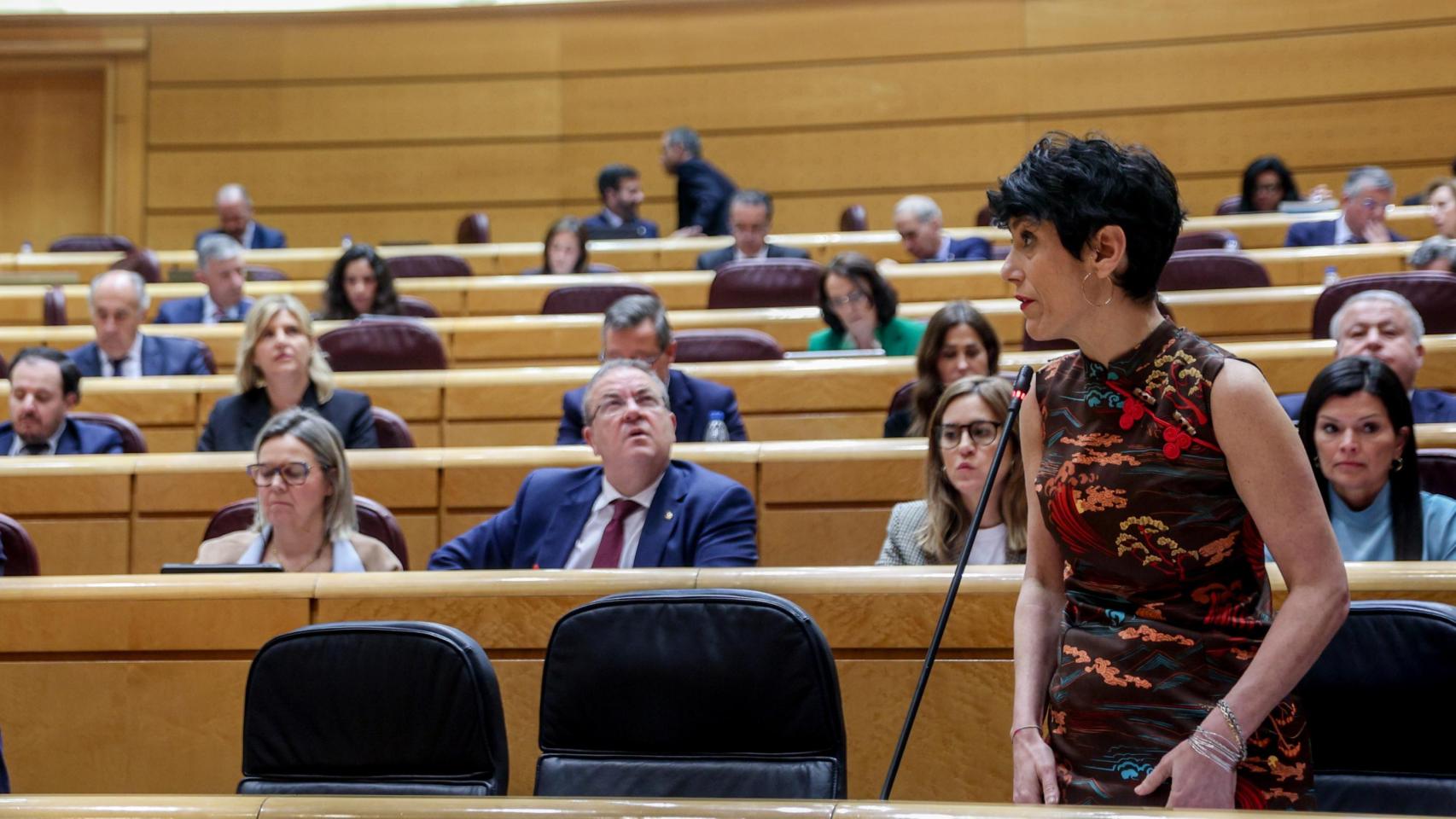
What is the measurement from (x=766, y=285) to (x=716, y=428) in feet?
4.65

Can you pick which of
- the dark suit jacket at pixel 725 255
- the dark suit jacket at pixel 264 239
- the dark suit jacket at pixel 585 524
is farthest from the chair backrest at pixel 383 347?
the dark suit jacket at pixel 264 239

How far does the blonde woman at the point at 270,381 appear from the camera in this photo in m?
3.03

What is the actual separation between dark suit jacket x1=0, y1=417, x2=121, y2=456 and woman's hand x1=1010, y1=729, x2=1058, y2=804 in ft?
7.81

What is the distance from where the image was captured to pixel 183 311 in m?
4.50

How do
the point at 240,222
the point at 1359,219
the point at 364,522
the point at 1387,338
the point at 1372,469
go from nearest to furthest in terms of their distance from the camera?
the point at 1372,469
the point at 364,522
the point at 1387,338
the point at 1359,219
the point at 240,222

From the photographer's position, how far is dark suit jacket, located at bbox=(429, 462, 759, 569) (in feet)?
7.24

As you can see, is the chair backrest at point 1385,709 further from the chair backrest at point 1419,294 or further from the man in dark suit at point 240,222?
the man in dark suit at point 240,222

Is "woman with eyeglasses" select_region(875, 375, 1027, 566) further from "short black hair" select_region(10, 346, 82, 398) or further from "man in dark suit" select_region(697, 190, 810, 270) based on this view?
"man in dark suit" select_region(697, 190, 810, 270)

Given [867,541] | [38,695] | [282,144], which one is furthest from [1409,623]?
[282,144]

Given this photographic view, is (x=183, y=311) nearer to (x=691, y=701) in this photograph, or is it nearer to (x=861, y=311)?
(x=861, y=311)

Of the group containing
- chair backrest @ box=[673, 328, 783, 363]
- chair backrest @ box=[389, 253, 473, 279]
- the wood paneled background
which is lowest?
chair backrest @ box=[673, 328, 783, 363]

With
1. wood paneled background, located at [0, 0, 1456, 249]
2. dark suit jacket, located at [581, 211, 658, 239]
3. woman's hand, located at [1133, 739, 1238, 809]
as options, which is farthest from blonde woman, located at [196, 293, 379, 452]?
wood paneled background, located at [0, 0, 1456, 249]

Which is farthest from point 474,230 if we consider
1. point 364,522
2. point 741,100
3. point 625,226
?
point 364,522

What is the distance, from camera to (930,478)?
2178mm
